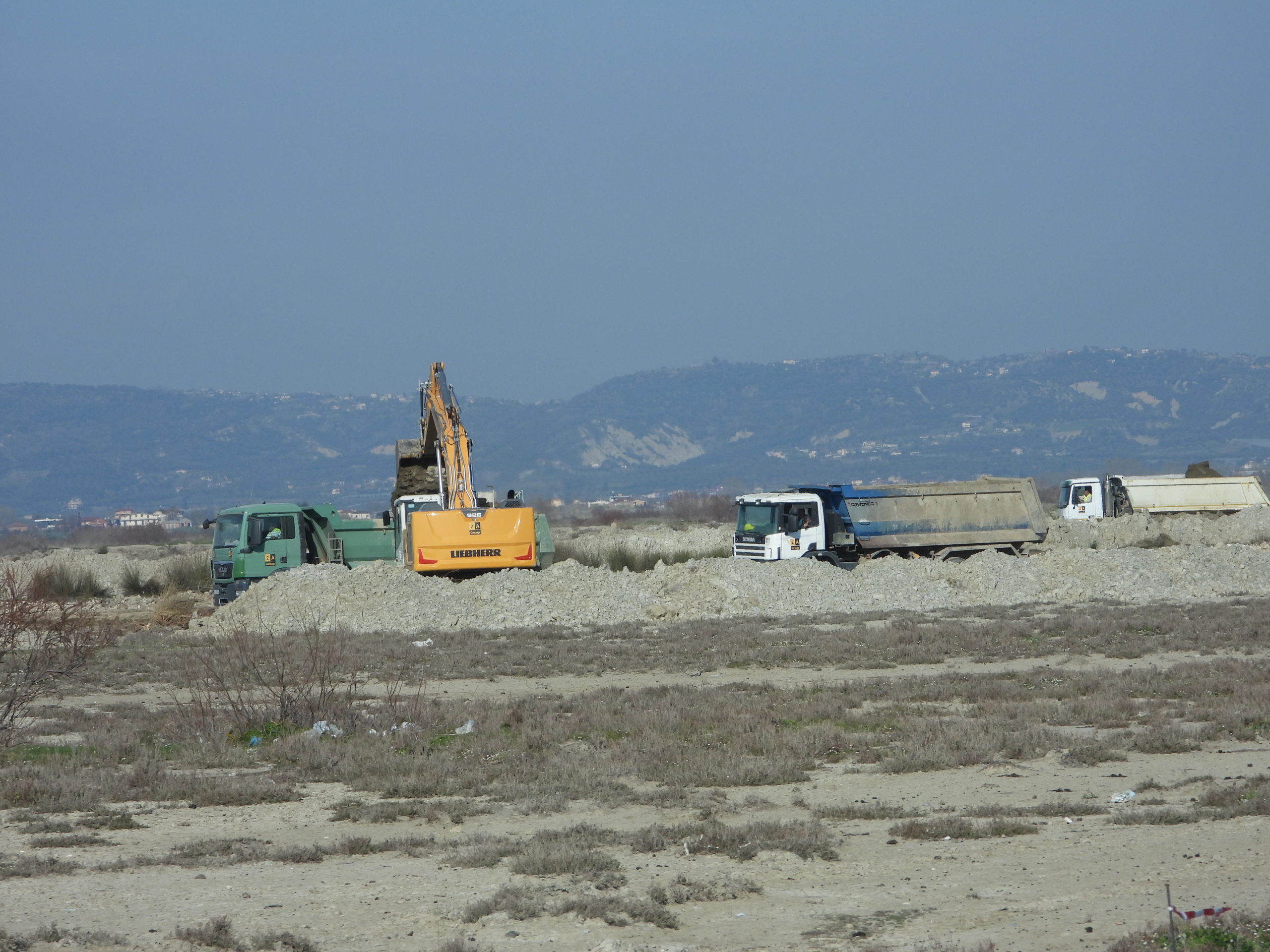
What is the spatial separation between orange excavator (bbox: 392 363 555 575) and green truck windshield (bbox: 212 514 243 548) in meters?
4.01

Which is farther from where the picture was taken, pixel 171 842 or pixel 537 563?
pixel 537 563

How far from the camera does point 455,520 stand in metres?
28.3

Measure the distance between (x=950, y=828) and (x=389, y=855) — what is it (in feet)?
13.0

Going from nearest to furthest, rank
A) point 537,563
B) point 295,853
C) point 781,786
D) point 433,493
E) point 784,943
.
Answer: point 784,943
point 295,853
point 781,786
point 537,563
point 433,493

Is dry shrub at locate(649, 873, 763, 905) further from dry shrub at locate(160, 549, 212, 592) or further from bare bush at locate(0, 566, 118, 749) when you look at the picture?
dry shrub at locate(160, 549, 212, 592)

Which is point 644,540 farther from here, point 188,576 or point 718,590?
point 718,590

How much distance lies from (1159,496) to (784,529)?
2699cm

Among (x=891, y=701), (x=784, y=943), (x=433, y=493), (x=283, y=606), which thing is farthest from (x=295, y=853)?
(x=433, y=493)

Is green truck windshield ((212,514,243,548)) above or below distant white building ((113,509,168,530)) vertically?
below

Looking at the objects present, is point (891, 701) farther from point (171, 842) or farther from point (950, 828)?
point (171, 842)

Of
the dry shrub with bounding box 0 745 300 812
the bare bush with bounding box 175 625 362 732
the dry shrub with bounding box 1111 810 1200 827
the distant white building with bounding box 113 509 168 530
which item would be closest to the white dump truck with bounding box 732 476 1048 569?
the bare bush with bounding box 175 625 362 732

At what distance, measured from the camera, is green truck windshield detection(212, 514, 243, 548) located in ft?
101

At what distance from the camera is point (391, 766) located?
11.2 meters

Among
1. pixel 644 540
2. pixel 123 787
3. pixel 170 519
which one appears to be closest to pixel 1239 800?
pixel 123 787
